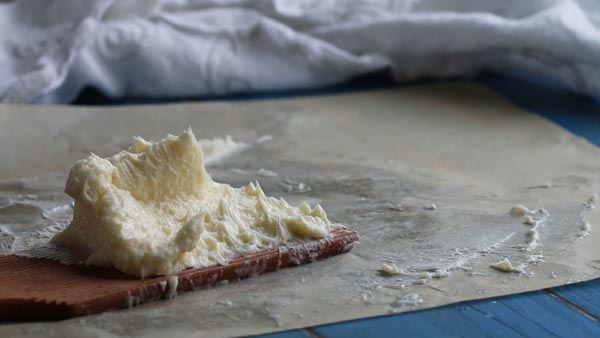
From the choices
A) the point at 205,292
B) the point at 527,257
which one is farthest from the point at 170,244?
the point at 527,257

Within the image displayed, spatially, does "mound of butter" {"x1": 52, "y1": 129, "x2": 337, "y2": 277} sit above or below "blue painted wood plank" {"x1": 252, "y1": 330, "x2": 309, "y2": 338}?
above

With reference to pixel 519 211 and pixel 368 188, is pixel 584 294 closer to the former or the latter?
pixel 519 211

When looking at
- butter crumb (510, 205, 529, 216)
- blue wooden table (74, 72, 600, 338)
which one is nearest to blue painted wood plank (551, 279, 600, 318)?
blue wooden table (74, 72, 600, 338)

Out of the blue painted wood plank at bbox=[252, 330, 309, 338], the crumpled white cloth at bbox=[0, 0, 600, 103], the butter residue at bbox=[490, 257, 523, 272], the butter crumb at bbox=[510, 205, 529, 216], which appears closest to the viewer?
the blue painted wood plank at bbox=[252, 330, 309, 338]

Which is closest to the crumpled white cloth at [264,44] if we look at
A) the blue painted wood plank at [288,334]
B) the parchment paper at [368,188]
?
the parchment paper at [368,188]

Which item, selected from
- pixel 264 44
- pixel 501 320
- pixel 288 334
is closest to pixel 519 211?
pixel 501 320

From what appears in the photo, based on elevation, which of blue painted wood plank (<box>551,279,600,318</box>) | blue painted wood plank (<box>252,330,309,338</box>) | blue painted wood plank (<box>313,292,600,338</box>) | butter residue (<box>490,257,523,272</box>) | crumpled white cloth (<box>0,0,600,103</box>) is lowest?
blue painted wood plank (<box>252,330,309,338</box>)

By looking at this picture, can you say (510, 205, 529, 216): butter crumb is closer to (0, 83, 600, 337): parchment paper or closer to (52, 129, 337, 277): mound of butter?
(0, 83, 600, 337): parchment paper
